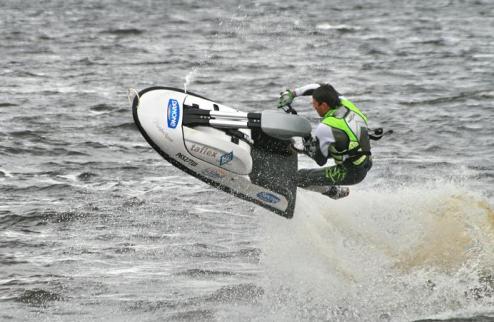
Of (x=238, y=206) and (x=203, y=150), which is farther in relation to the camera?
(x=238, y=206)

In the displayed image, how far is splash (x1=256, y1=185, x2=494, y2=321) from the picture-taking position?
10.1 meters

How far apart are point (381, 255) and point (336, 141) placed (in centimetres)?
211

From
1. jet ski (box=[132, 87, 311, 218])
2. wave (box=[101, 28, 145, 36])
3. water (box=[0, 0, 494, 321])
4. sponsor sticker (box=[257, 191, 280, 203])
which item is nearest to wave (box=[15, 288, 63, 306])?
water (box=[0, 0, 494, 321])

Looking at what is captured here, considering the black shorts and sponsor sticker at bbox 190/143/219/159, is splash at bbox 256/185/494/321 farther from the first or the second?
sponsor sticker at bbox 190/143/219/159

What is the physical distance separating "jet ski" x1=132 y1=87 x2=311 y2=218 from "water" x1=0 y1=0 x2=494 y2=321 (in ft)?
2.29

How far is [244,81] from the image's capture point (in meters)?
23.5

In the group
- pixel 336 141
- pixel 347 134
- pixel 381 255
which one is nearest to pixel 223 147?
pixel 336 141

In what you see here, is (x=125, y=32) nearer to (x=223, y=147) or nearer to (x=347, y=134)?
(x=223, y=147)

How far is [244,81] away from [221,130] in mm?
13258

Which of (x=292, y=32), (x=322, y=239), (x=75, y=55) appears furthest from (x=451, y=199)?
(x=292, y=32)

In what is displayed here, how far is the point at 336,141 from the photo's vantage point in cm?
975

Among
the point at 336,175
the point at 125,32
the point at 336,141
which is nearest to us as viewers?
the point at 336,141

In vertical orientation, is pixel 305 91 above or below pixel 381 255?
above

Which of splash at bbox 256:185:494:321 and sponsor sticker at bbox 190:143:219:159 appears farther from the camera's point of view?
sponsor sticker at bbox 190:143:219:159
